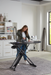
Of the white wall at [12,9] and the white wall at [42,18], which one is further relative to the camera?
the white wall at [42,18]

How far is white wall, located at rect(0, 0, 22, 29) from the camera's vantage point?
730 cm

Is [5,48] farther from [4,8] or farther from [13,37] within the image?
[4,8]

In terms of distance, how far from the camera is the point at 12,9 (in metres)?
7.52

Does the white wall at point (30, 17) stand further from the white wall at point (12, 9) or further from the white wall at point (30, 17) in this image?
the white wall at point (12, 9)

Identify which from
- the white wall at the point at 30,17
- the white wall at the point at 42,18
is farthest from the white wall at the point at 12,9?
the white wall at the point at 42,18

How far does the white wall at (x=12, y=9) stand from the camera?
730 centimetres

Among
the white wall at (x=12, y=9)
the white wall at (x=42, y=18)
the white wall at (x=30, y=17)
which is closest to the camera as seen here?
the white wall at (x=12, y=9)

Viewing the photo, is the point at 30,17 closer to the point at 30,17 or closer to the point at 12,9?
the point at 30,17

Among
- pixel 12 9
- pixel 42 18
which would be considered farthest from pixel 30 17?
pixel 12 9

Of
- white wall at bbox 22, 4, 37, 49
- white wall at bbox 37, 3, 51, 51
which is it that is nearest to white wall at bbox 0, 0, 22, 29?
white wall at bbox 22, 4, 37, 49

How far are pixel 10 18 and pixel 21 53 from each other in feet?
10.1

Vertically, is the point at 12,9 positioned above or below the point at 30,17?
above

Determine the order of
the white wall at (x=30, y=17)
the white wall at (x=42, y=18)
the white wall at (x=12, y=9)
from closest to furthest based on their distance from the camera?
the white wall at (x=12, y=9) < the white wall at (x=30, y=17) < the white wall at (x=42, y=18)

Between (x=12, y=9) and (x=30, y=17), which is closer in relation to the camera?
(x=12, y=9)
